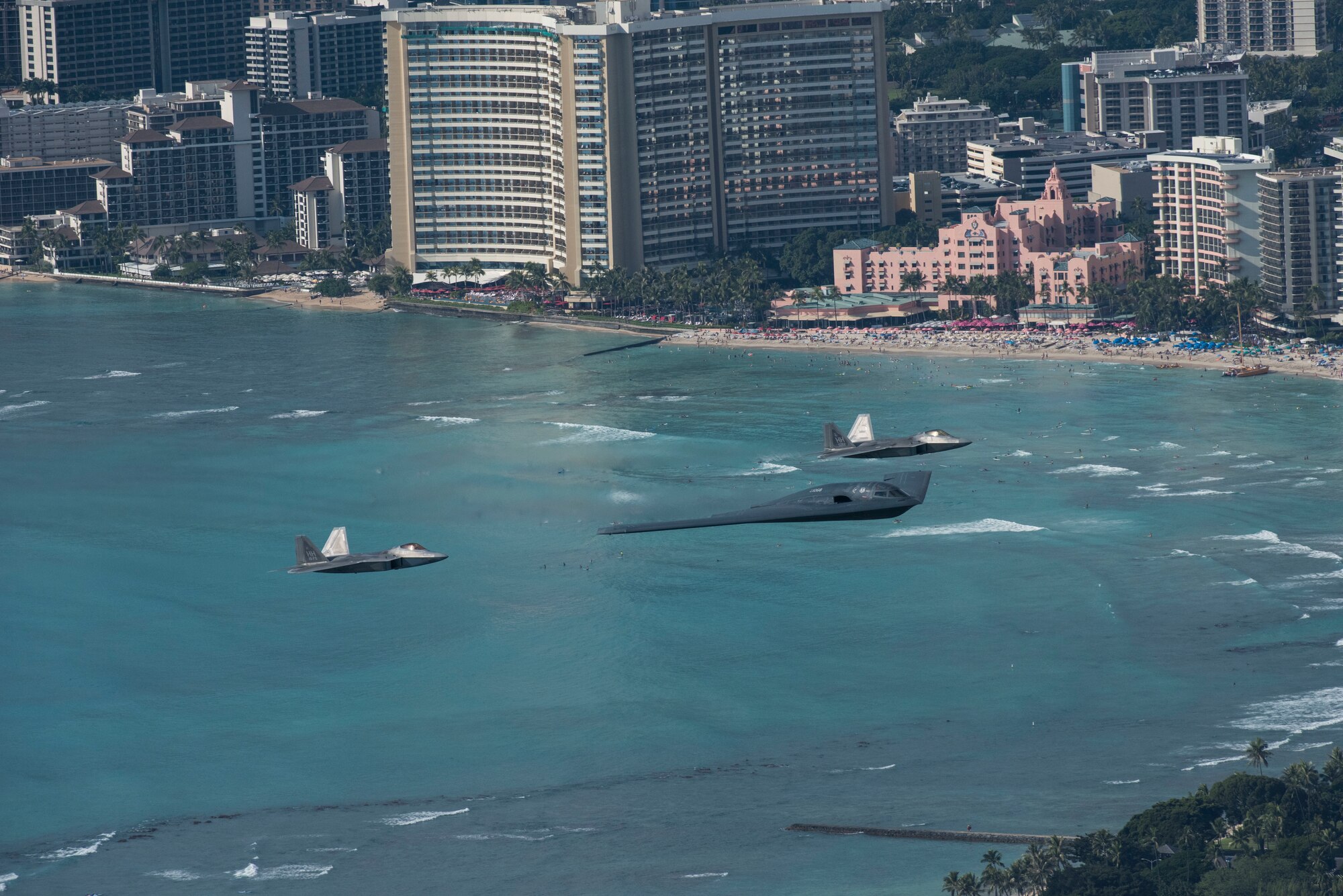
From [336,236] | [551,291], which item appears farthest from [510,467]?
Answer: [336,236]

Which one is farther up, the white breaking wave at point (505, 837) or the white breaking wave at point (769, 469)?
the white breaking wave at point (769, 469)

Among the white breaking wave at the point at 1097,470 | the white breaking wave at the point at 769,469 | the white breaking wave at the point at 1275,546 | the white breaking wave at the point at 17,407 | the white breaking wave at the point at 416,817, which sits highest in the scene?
the white breaking wave at the point at 17,407

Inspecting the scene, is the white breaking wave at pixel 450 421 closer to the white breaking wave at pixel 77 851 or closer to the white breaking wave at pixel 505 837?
the white breaking wave at pixel 77 851

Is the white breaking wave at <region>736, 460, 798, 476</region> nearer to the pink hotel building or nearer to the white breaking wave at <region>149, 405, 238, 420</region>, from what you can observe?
the white breaking wave at <region>149, 405, 238, 420</region>

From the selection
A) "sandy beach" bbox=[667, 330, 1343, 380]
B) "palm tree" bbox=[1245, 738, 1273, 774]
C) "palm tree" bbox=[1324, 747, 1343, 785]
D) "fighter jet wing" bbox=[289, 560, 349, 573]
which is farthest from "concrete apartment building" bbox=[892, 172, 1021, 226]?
"fighter jet wing" bbox=[289, 560, 349, 573]

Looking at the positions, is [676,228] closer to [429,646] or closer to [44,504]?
[44,504]

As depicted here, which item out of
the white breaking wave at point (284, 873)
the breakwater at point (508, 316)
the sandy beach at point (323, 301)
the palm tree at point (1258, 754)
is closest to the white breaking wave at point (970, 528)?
the palm tree at point (1258, 754)

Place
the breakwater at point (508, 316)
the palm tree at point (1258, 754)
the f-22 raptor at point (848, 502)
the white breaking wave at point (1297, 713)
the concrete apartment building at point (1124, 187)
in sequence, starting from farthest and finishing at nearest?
1. the concrete apartment building at point (1124, 187)
2. the breakwater at point (508, 316)
3. the white breaking wave at point (1297, 713)
4. the palm tree at point (1258, 754)
5. the f-22 raptor at point (848, 502)

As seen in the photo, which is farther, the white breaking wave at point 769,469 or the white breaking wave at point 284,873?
the white breaking wave at point 769,469
